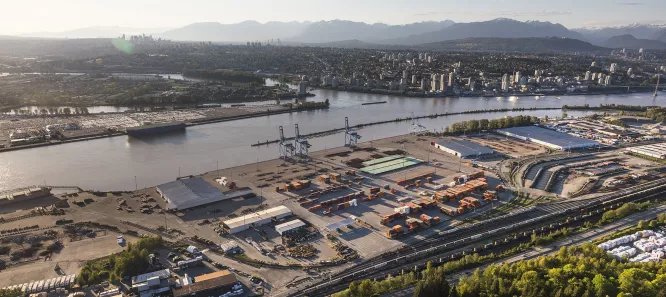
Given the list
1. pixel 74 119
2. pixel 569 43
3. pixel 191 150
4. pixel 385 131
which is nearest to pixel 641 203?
pixel 385 131

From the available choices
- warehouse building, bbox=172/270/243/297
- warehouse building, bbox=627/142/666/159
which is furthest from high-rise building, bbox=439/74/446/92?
warehouse building, bbox=172/270/243/297

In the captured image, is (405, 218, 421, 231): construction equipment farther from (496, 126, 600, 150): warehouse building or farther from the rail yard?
(496, 126, 600, 150): warehouse building

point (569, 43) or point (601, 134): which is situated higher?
point (569, 43)

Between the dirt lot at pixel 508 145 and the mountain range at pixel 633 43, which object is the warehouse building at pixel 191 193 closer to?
the dirt lot at pixel 508 145

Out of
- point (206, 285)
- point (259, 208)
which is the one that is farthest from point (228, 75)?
point (206, 285)

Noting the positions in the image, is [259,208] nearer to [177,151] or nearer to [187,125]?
[177,151]

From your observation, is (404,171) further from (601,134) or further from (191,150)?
(601,134)
